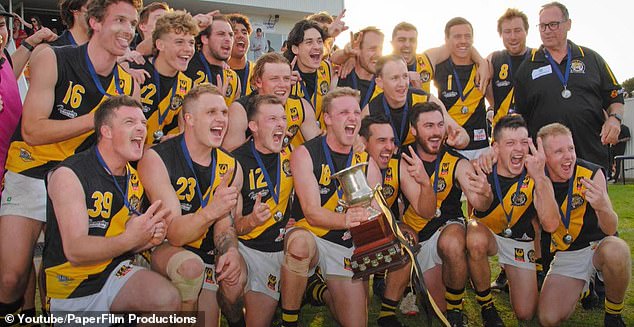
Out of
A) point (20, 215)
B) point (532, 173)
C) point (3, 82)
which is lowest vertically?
point (20, 215)

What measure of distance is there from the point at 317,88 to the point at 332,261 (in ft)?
7.44

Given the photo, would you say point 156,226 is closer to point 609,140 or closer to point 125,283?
point 125,283

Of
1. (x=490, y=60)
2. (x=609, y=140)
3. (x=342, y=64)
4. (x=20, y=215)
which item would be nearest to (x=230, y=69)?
(x=342, y=64)

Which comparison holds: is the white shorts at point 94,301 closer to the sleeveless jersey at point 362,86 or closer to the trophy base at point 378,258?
the trophy base at point 378,258

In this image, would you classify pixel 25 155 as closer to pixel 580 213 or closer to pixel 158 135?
pixel 158 135

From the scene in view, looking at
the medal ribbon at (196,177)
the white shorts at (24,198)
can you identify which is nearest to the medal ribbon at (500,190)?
the medal ribbon at (196,177)

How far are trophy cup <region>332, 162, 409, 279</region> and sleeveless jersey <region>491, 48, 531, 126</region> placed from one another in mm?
3228

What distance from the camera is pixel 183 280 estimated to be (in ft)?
12.8

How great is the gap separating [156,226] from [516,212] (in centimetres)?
348

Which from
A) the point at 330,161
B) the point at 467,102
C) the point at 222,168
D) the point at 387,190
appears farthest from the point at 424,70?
the point at 222,168

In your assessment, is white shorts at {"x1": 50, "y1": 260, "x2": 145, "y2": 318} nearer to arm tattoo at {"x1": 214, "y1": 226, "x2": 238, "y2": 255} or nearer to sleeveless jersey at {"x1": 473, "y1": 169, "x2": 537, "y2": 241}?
arm tattoo at {"x1": 214, "y1": 226, "x2": 238, "y2": 255}

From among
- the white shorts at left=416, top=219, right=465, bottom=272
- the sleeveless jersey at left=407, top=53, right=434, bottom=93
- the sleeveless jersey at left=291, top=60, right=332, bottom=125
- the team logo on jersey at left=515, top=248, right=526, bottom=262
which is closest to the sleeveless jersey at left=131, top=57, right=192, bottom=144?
the sleeveless jersey at left=291, top=60, right=332, bottom=125

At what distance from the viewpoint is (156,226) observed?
366 centimetres

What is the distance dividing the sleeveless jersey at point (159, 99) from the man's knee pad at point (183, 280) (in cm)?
158
